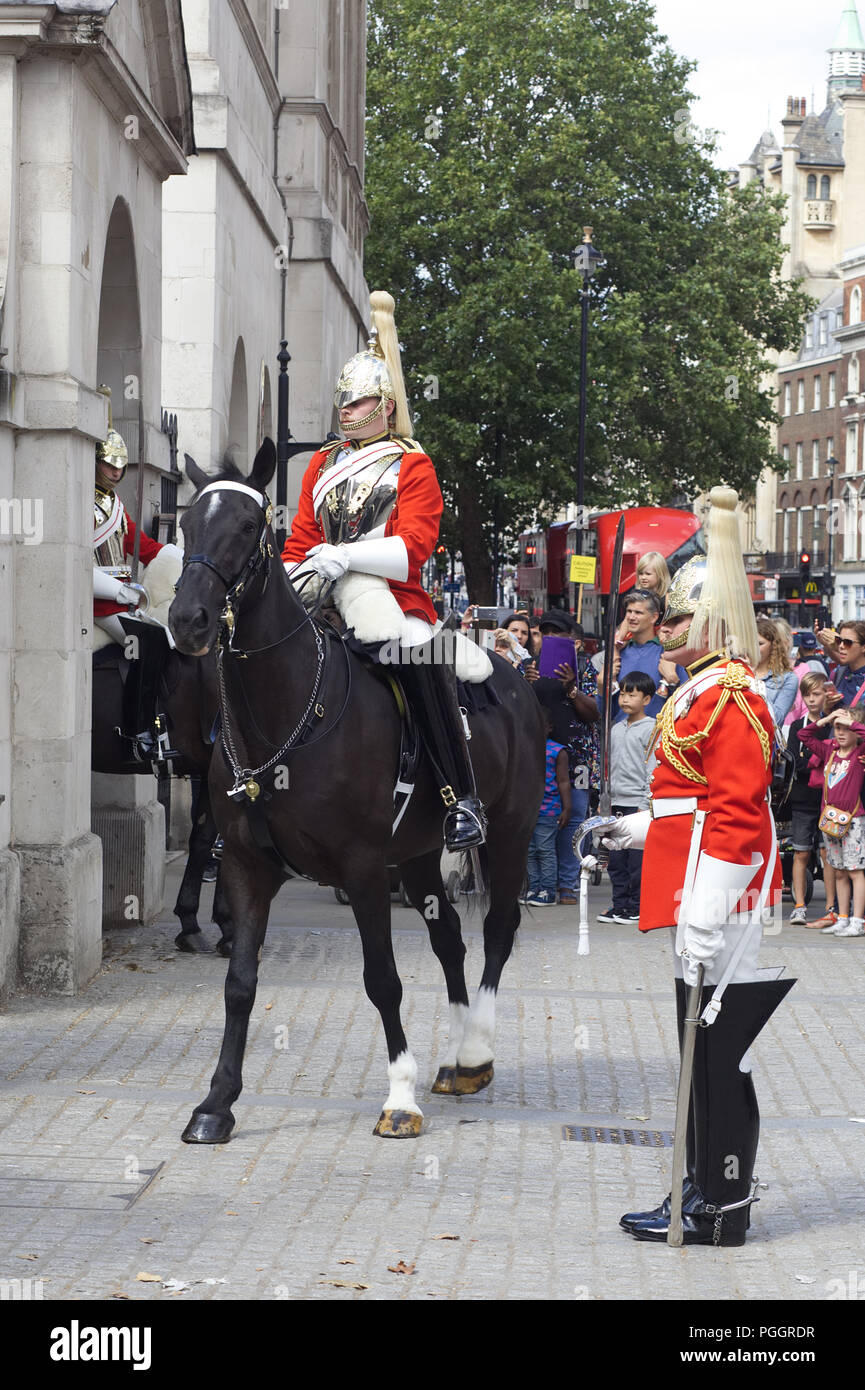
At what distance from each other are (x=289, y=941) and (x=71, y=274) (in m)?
4.29

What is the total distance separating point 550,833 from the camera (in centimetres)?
1436

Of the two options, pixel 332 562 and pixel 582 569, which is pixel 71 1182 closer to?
pixel 332 562

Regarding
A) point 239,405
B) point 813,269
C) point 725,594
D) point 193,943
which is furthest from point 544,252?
point 813,269

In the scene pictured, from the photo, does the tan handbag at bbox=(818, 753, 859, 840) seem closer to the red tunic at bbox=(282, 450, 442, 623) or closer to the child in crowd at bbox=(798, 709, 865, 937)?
the child in crowd at bbox=(798, 709, 865, 937)

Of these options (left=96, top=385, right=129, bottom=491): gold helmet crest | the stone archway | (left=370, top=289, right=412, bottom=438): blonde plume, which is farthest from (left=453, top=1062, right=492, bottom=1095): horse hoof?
(left=96, top=385, right=129, bottom=491): gold helmet crest

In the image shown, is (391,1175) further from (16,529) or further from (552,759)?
(552,759)

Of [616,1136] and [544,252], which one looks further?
[544,252]

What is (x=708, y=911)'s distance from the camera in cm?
570

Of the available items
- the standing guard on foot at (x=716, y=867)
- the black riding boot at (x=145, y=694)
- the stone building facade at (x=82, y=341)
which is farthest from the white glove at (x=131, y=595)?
the standing guard on foot at (x=716, y=867)

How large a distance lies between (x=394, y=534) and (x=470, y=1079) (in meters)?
2.31

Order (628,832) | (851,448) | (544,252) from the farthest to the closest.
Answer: (851,448)
(544,252)
(628,832)

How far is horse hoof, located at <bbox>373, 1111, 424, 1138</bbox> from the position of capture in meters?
7.16

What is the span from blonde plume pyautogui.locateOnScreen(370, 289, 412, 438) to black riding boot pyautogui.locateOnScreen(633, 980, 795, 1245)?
2936 mm

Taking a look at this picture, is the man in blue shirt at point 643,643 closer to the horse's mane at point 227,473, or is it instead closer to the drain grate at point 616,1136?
the drain grate at point 616,1136
